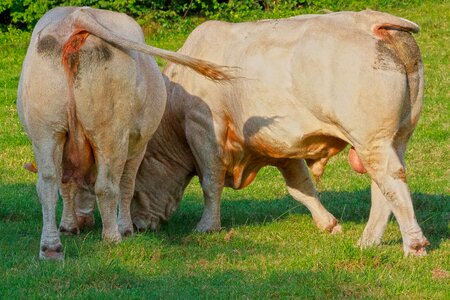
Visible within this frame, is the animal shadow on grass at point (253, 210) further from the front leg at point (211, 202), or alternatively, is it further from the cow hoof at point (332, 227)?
the cow hoof at point (332, 227)

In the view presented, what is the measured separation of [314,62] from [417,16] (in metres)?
13.7

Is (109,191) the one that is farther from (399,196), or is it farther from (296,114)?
(399,196)

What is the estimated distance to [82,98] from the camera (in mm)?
8242

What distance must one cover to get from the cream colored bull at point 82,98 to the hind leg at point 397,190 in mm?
1404

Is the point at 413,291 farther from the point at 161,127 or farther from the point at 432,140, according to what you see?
the point at 432,140


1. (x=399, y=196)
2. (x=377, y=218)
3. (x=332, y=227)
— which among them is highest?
(x=399, y=196)

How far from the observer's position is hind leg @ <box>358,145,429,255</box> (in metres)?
8.73

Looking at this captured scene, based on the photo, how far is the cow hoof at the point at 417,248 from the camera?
8.70 m

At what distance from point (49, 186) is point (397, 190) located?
267 centimetres

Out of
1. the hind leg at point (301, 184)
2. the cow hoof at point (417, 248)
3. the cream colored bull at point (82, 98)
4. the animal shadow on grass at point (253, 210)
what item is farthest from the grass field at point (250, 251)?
the cream colored bull at point (82, 98)

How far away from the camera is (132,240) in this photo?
8.88 m

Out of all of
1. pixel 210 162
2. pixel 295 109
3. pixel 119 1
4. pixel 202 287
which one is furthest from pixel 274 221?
pixel 119 1

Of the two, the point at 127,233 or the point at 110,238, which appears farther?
the point at 127,233

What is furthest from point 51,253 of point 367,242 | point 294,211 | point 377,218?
point 294,211
